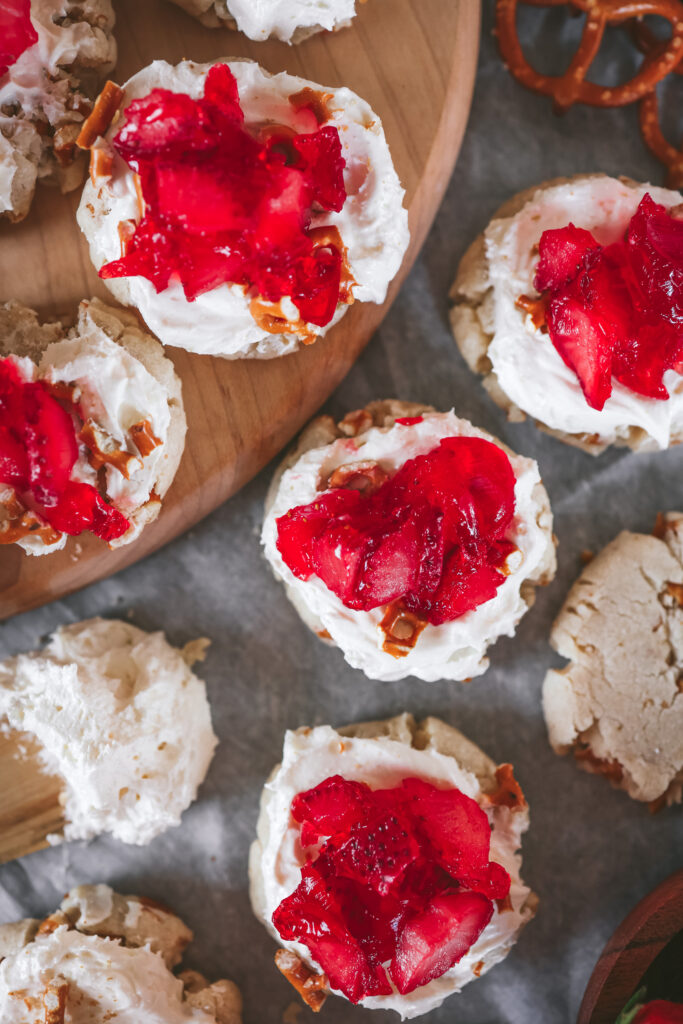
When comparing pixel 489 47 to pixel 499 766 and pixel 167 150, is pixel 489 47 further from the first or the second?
pixel 499 766

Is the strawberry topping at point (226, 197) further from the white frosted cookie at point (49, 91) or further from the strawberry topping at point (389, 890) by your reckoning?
the strawberry topping at point (389, 890)

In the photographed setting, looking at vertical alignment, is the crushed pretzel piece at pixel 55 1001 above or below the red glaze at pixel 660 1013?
above

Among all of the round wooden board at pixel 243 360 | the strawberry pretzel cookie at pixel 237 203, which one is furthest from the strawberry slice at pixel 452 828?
the strawberry pretzel cookie at pixel 237 203

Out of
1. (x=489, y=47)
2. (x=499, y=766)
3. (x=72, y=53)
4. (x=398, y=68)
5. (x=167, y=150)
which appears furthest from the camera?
(x=489, y=47)

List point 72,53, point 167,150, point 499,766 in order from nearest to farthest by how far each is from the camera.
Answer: point 167,150
point 72,53
point 499,766

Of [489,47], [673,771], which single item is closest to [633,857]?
[673,771]

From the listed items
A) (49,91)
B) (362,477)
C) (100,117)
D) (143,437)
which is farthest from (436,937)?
(49,91)

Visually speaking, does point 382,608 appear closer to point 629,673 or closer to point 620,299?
point 629,673
